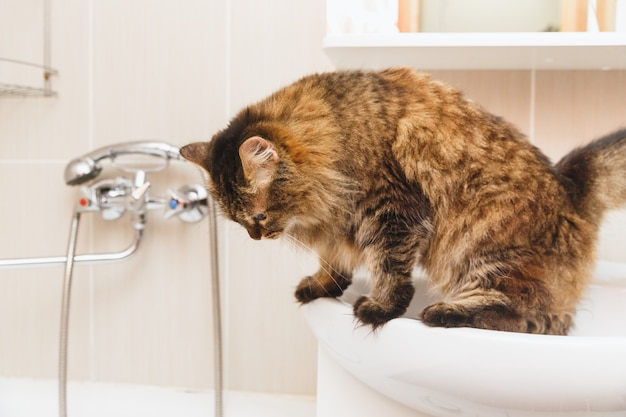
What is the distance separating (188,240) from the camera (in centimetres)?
149

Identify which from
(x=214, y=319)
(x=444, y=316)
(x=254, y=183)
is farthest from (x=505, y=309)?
(x=214, y=319)

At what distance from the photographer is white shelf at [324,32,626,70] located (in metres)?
1.03

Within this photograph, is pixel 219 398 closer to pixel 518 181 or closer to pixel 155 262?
pixel 155 262

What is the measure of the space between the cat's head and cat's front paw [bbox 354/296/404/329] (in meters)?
0.16


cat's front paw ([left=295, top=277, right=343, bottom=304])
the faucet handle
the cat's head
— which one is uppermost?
the cat's head

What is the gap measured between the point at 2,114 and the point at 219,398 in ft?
2.90

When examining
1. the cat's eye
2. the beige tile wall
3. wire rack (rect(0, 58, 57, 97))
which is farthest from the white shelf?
wire rack (rect(0, 58, 57, 97))

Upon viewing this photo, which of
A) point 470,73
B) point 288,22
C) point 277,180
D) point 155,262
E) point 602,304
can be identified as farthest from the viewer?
point 155,262

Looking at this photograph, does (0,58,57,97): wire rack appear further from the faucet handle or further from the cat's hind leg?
the cat's hind leg

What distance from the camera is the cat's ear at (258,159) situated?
80 centimetres

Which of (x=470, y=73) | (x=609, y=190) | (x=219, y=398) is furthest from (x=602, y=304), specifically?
(x=219, y=398)

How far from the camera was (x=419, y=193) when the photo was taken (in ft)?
2.94

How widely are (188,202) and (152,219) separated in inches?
5.9

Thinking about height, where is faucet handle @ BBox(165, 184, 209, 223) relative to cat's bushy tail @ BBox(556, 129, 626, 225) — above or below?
below
